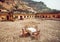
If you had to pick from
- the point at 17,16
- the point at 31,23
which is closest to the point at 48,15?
the point at 31,23

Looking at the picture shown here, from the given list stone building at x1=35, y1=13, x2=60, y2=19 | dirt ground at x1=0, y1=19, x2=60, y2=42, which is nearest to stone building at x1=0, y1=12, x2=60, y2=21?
stone building at x1=35, y1=13, x2=60, y2=19

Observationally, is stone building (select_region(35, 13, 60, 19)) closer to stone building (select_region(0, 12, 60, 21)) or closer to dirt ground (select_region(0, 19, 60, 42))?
stone building (select_region(0, 12, 60, 21))

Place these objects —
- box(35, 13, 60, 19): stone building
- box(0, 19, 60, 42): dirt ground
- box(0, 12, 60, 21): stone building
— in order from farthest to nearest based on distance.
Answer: box(35, 13, 60, 19): stone building, box(0, 12, 60, 21): stone building, box(0, 19, 60, 42): dirt ground

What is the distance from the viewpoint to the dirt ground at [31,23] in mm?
5238

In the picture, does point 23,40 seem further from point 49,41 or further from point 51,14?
point 51,14

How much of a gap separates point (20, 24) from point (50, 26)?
4.00ft

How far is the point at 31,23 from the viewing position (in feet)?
18.3

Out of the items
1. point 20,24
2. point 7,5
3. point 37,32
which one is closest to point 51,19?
point 37,32

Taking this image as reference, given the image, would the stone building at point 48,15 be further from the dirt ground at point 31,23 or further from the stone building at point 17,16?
the dirt ground at point 31,23

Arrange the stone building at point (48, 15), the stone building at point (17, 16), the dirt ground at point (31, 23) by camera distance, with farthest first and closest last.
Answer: the stone building at point (48, 15) < the stone building at point (17, 16) < the dirt ground at point (31, 23)

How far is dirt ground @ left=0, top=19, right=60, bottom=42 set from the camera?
524cm

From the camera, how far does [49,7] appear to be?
5.86 metres

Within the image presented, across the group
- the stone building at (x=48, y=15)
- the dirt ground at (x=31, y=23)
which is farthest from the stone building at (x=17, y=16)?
the dirt ground at (x=31, y=23)

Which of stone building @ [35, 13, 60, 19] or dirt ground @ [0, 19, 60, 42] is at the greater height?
stone building @ [35, 13, 60, 19]
